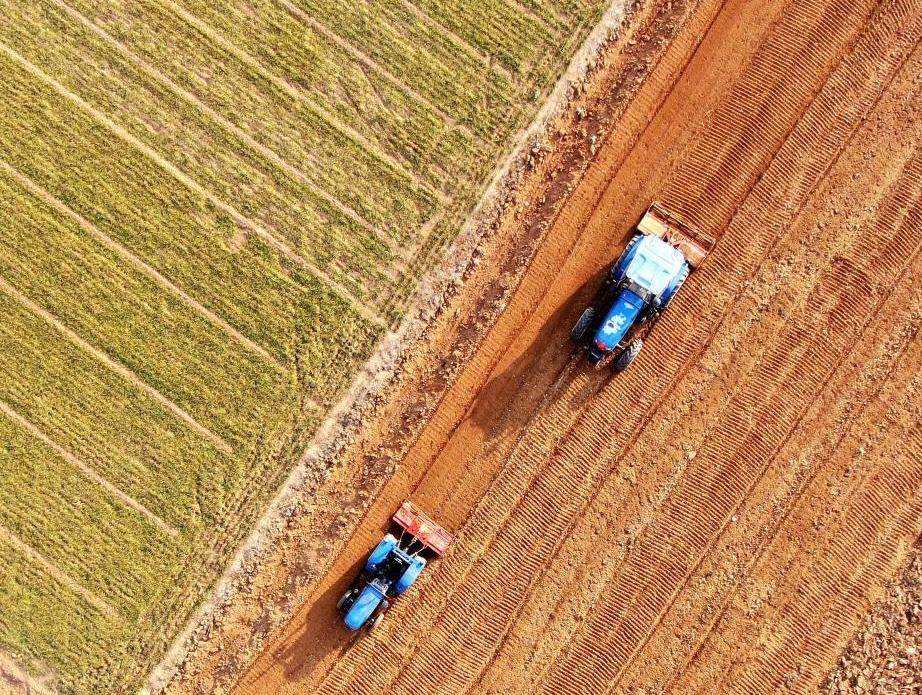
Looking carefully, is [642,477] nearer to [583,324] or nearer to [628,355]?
[628,355]

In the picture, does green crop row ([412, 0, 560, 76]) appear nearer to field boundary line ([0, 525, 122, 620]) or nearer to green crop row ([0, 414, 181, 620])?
green crop row ([0, 414, 181, 620])

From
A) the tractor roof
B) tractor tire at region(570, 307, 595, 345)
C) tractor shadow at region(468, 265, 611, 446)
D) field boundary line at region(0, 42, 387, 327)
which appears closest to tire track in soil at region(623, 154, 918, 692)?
the tractor roof

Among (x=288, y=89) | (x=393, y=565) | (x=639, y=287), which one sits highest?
(x=639, y=287)

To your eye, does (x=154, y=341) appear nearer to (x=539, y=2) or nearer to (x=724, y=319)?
(x=539, y=2)

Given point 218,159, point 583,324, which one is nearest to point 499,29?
point 583,324

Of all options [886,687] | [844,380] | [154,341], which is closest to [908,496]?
[844,380]
